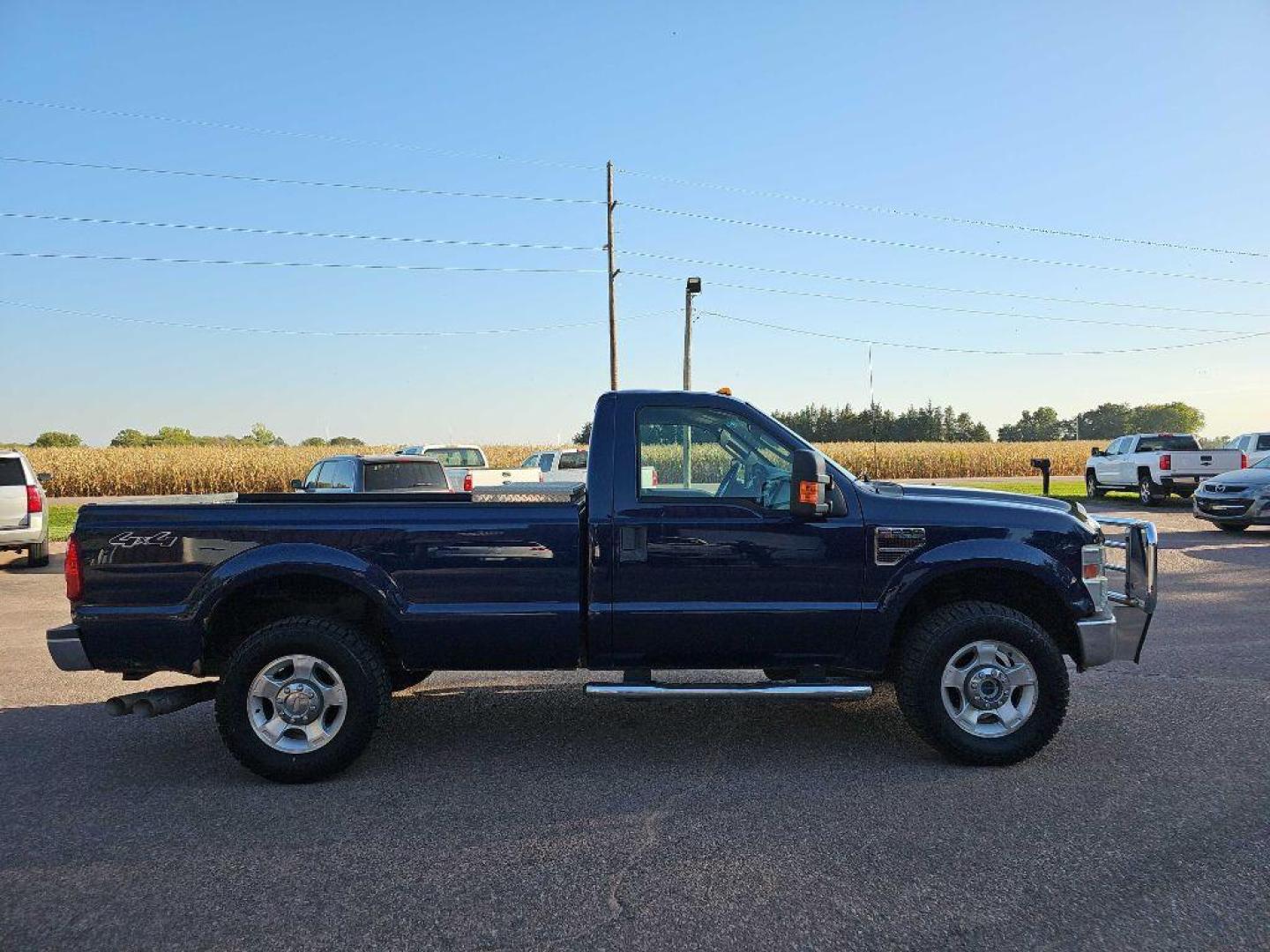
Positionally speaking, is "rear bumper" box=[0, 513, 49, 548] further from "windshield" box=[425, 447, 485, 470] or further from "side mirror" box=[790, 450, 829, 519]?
"side mirror" box=[790, 450, 829, 519]

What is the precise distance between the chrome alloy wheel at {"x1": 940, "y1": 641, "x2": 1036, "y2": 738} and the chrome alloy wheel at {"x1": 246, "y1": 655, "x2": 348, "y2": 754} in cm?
305

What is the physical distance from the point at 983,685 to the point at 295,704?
3.45 metres

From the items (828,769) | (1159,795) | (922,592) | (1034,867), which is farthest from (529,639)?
(1159,795)

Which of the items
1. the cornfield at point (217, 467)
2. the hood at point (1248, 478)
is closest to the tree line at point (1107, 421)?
the cornfield at point (217, 467)

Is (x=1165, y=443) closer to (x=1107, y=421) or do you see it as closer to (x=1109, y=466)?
(x=1109, y=466)

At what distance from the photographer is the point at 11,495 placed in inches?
527

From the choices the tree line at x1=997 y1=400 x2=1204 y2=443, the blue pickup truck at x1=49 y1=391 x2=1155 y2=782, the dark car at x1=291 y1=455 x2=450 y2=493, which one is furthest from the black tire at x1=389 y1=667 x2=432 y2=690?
the tree line at x1=997 y1=400 x2=1204 y2=443

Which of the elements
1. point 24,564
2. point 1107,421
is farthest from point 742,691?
point 1107,421

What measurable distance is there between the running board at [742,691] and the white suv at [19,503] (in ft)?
39.6

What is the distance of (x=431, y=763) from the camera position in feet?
16.0

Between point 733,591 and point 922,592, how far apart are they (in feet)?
3.42

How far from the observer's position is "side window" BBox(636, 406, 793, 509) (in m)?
4.90

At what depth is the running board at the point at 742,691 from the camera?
4.71 meters

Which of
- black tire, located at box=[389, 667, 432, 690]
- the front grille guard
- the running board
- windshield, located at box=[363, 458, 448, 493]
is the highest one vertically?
windshield, located at box=[363, 458, 448, 493]
